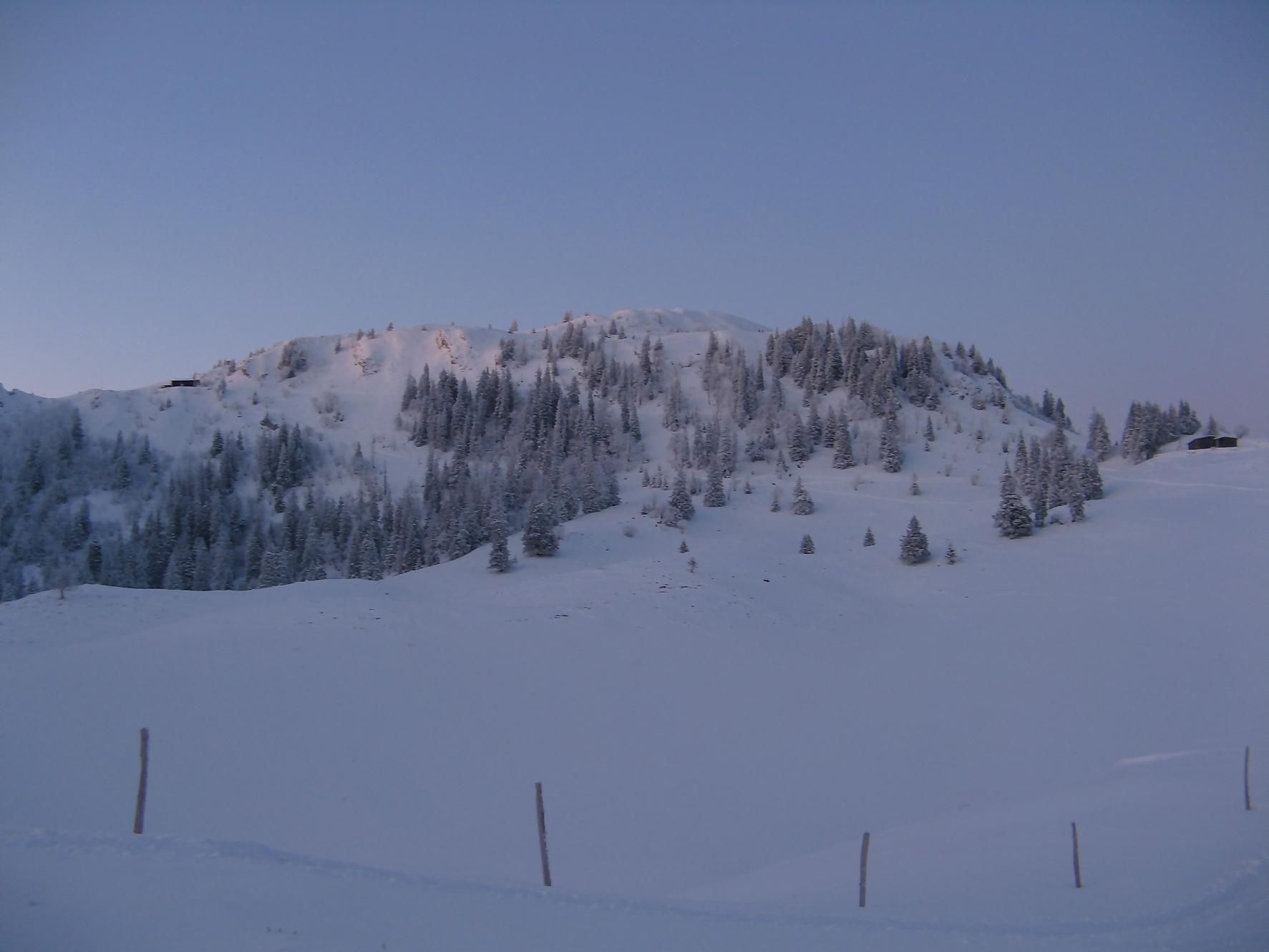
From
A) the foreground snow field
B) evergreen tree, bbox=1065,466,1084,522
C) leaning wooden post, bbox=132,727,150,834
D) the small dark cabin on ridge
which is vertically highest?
the small dark cabin on ridge

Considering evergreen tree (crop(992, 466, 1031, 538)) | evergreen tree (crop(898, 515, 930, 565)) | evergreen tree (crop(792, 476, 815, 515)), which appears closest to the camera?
evergreen tree (crop(898, 515, 930, 565))

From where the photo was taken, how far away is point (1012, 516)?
51.0 m

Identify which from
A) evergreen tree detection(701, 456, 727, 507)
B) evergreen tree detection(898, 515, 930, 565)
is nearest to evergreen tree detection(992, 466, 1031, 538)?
evergreen tree detection(898, 515, 930, 565)

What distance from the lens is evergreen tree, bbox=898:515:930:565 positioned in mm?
48594

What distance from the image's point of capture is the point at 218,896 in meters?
8.22

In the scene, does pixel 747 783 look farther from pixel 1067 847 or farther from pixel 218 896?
pixel 218 896

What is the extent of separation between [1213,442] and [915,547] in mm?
45273

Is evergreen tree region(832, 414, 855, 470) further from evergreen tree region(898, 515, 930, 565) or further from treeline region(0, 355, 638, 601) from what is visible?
evergreen tree region(898, 515, 930, 565)

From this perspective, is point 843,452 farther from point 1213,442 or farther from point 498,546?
point 498,546

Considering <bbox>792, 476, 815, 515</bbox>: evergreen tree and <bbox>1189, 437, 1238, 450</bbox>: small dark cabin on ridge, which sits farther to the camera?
<bbox>1189, 437, 1238, 450</bbox>: small dark cabin on ridge

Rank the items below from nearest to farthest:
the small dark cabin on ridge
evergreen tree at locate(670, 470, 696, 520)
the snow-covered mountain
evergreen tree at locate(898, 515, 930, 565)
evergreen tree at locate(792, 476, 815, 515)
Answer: the snow-covered mountain → evergreen tree at locate(898, 515, 930, 565) → evergreen tree at locate(670, 470, 696, 520) → evergreen tree at locate(792, 476, 815, 515) → the small dark cabin on ridge

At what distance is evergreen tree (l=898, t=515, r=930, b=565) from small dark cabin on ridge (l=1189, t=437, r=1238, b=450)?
138ft

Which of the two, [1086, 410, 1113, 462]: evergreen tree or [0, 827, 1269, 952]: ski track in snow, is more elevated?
[1086, 410, 1113, 462]: evergreen tree

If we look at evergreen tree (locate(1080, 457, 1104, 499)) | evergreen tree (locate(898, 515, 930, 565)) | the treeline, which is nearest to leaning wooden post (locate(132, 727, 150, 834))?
the treeline
